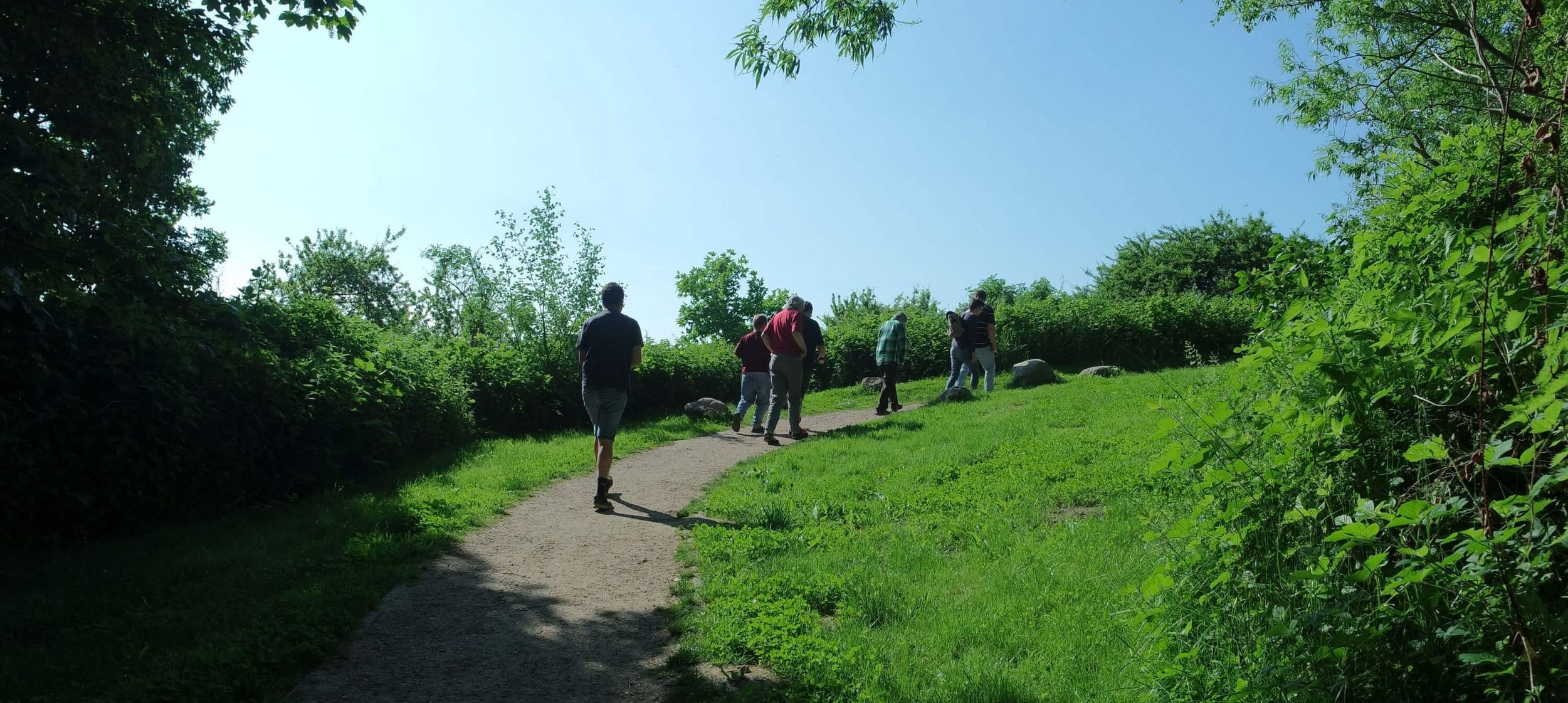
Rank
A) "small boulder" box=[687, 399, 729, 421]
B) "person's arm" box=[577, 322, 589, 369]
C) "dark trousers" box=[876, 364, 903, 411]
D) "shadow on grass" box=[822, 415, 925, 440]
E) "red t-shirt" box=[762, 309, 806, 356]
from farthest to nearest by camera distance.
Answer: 1. "small boulder" box=[687, 399, 729, 421]
2. "dark trousers" box=[876, 364, 903, 411]
3. "red t-shirt" box=[762, 309, 806, 356]
4. "shadow on grass" box=[822, 415, 925, 440]
5. "person's arm" box=[577, 322, 589, 369]

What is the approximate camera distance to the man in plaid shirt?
16.1 meters

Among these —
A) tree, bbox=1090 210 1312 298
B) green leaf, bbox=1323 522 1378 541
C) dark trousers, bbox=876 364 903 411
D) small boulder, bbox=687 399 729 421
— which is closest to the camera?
green leaf, bbox=1323 522 1378 541

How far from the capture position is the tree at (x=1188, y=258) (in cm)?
4416

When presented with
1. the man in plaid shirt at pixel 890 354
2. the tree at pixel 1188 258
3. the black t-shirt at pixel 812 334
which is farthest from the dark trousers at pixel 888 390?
the tree at pixel 1188 258

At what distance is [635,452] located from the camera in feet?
41.3

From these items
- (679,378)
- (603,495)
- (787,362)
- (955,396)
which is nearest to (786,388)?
(787,362)

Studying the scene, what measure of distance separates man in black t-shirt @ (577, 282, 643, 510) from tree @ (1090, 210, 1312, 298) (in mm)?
38884

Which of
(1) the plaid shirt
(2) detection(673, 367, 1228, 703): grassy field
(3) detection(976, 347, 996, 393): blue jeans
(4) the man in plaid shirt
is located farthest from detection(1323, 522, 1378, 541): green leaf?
(3) detection(976, 347, 996, 393): blue jeans

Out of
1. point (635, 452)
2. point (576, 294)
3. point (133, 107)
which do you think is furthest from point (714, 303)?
point (133, 107)

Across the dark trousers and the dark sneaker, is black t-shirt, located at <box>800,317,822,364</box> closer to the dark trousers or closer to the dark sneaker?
the dark trousers

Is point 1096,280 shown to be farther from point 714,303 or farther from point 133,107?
point 133,107

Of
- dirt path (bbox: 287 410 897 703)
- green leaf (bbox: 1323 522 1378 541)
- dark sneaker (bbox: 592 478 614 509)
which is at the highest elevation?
green leaf (bbox: 1323 522 1378 541)

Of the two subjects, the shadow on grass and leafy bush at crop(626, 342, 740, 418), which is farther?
Result: leafy bush at crop(626, 342, 740, 418)

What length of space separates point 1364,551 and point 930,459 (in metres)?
6.59
